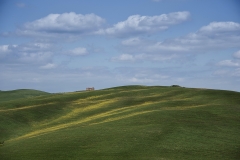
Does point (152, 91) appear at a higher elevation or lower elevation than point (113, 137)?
higher

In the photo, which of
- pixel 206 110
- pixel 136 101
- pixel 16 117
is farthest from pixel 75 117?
pixel 206 110

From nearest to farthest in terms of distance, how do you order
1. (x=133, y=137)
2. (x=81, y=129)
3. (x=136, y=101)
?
(x=133, y=137), (x=81, y=129), (x=136, y=101)

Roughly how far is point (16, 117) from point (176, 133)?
1180 inches

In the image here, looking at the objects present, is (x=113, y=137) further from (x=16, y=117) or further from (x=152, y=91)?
(x=152, y=91)

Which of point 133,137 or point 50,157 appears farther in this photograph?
point 133,137

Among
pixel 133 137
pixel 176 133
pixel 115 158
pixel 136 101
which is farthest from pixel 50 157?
pixel 136 101

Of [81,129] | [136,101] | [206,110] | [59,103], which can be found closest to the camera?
[81,129]

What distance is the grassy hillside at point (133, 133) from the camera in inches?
1375

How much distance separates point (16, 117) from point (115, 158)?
32.4 metres

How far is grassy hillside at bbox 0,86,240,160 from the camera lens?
34.9 m

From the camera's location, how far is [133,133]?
40.4 metres

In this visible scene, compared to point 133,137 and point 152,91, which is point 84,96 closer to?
point 152,91

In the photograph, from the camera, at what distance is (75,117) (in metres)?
62.5

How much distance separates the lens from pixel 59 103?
7644cm
